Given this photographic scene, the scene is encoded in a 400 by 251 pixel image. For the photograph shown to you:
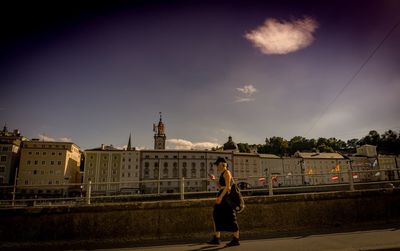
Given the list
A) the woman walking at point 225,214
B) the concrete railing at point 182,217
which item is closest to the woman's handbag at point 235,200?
the woman walking at point 225,214

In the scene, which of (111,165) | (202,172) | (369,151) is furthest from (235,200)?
(369,151)

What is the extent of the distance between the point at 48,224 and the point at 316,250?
257 inches

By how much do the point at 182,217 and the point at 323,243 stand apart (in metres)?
3.55

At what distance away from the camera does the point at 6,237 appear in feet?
22.8

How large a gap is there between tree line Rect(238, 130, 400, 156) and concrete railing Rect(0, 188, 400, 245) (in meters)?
133

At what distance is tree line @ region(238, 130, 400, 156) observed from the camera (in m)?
134

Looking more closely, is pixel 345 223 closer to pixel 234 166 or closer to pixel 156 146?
pixel 234 166

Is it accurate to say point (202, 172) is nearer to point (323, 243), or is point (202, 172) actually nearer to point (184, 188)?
point (184, 188)

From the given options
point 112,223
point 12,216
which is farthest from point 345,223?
point 12,216

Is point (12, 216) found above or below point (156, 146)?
below

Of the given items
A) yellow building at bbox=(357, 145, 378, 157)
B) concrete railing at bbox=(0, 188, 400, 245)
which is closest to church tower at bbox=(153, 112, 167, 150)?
yellow building at bbox=(357, 145, 378, 157)

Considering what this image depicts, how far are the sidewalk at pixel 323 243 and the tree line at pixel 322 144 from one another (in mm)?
134960

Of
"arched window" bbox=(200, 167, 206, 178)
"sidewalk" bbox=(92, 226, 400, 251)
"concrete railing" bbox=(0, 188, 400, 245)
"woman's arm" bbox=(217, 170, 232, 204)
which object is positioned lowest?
"sidewalk" bbox=(92, 226, 400, 251)

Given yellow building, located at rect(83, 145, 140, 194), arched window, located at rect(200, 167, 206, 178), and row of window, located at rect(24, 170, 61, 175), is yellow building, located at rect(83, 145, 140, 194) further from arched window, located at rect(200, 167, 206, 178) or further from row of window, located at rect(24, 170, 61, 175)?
arched window, located at rect(200, 167, 206, 178)
